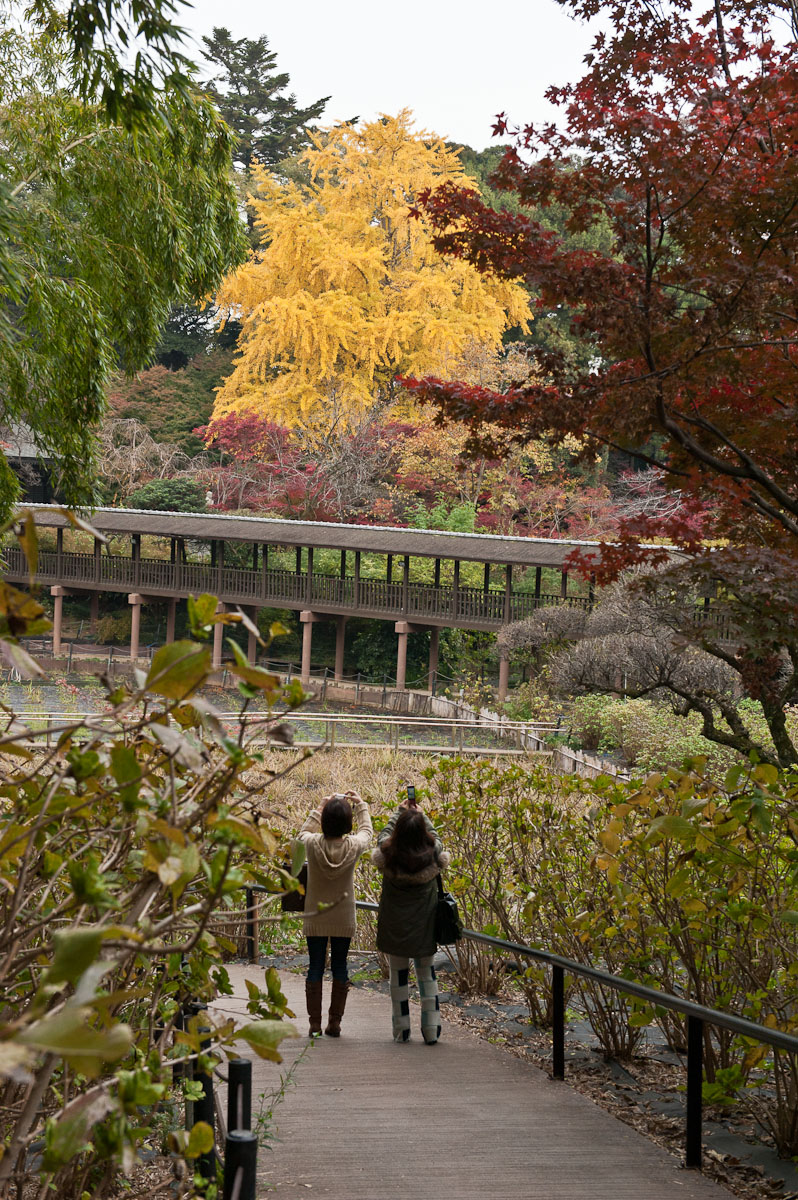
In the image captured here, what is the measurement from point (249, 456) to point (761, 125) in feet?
85.0

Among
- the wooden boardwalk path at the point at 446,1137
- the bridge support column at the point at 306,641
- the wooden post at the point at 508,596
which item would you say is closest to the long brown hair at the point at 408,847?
the wooden boardwalk path at the point at 446,1137

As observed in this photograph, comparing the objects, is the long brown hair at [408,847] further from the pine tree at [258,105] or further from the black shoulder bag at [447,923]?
the pine tree at [258,105]

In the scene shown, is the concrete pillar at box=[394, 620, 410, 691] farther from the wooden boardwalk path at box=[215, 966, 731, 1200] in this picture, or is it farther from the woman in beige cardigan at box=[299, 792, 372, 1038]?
the wooden boardwalk path at box=[215, 966, 731, 1200]

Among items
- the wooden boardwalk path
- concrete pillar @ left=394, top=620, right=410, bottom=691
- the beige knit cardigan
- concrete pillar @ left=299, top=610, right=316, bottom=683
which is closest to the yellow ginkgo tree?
concrete pillar @ left=299, top=610, right=316, bottom=683

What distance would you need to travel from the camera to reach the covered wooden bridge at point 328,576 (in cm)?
2239

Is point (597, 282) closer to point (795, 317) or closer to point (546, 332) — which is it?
point (795, 317)

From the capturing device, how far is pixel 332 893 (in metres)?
4.89

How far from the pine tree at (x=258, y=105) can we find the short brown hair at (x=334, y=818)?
37.2m

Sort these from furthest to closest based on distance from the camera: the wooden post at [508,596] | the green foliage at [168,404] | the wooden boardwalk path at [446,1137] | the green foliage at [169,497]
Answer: the green foliage at [168,404] → the green foliage at [169,497] → the wooden post at [508,596] → the wooden boardwalk path at [446,1137]

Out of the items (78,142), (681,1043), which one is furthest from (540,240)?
(78,142)

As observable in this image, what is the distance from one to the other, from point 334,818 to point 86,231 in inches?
252

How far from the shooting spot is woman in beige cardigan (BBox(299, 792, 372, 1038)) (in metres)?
4.83

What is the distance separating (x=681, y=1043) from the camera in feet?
14.5

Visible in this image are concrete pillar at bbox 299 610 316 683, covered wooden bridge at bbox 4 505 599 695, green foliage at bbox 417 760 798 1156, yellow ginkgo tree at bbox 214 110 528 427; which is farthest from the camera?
yellow ginkgo tree at bbox 214 110 528 427
